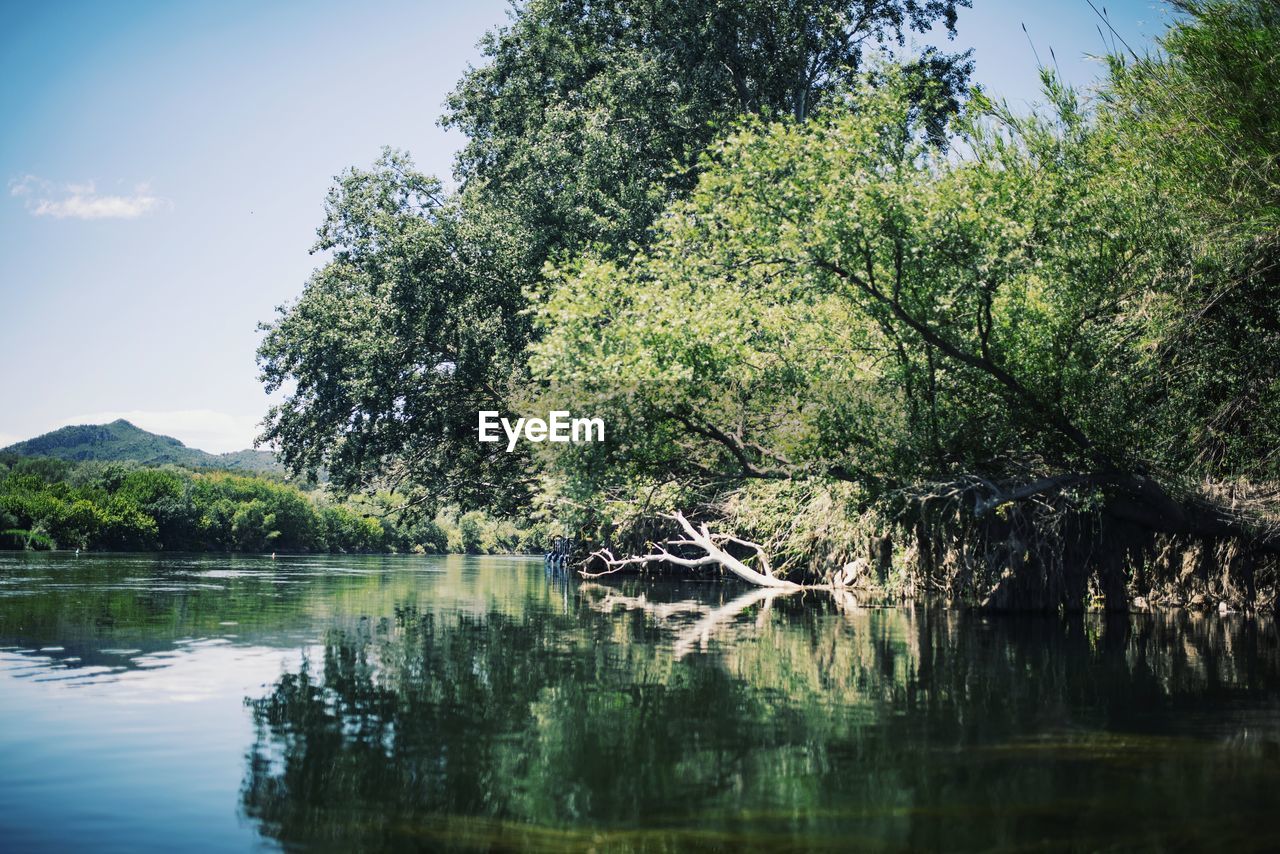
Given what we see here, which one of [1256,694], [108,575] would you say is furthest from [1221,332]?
[108,575]

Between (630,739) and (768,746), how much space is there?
3.77 feet

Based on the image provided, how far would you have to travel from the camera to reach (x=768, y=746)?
342 inches

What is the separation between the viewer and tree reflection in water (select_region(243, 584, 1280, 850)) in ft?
20.9

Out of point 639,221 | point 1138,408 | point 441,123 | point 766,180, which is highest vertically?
point 441,123

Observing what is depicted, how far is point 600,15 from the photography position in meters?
33.7

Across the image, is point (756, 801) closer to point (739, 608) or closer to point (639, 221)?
point (739, 608)

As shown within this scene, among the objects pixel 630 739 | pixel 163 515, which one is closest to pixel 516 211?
pixel 630 739

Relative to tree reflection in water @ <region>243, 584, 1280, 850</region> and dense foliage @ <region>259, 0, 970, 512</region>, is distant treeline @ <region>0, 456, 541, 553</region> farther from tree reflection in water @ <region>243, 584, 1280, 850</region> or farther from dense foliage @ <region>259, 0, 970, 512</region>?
tree reflection in water @ <region>243, 584, 1280, 850</region>

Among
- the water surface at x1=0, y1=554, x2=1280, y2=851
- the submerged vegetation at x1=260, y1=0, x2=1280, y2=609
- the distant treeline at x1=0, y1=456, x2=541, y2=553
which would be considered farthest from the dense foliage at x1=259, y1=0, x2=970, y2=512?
the distant treeline at x1=0, y1=456, x2=541, y2=553

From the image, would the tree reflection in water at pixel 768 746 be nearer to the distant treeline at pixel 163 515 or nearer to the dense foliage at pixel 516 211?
the dense foliage at pixel 516 211

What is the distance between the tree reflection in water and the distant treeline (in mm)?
41674

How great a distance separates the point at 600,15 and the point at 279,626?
75.2 feet

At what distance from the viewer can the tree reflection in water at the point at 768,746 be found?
6383mm

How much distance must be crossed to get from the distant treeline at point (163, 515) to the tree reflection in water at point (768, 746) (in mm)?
41674
